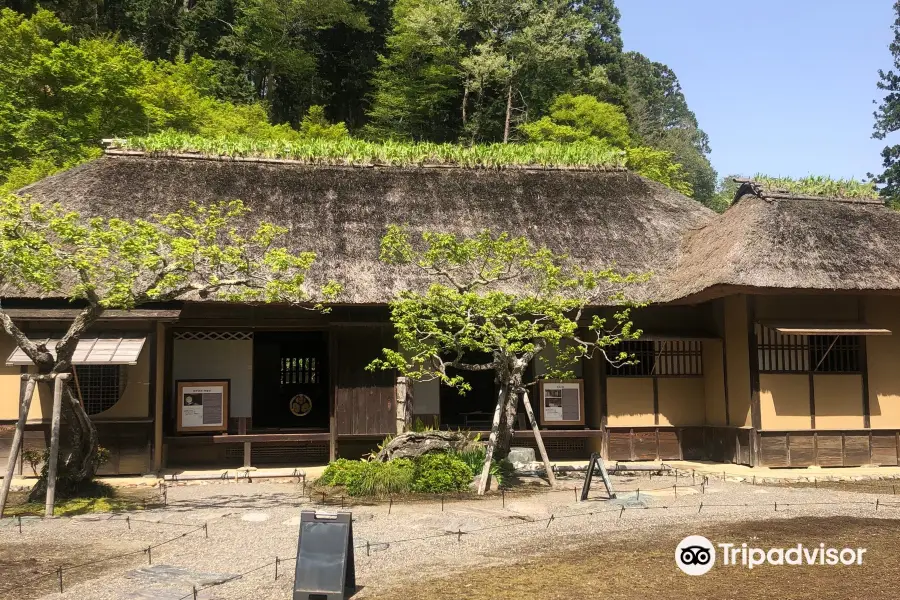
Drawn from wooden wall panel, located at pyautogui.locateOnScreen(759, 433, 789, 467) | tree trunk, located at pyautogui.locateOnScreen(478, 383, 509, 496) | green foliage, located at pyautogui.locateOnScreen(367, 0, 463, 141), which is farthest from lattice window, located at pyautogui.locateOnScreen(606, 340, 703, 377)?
green foliage, located at pyautogui.locateOnScreen(367, 0, 463, 141)

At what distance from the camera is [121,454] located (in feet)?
42.4

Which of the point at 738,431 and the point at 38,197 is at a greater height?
the point at 38,197

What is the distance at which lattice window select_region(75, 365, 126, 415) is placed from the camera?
513 inches

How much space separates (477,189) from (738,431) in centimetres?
724

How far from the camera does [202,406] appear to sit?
46.8ft

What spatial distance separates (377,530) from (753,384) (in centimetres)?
808

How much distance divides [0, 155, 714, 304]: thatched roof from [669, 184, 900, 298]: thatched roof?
0.99 meters

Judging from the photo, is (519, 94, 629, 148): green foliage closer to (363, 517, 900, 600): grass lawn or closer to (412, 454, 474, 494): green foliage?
(412, 454, 474, 494): green foliage

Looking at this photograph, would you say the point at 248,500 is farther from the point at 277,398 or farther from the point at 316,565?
the point at 277,398

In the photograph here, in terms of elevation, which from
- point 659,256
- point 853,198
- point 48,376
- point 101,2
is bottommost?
point 48,376

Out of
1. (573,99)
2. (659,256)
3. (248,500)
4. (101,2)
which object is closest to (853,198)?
(659,256)

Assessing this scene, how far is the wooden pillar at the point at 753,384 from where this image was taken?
13586 millimetres

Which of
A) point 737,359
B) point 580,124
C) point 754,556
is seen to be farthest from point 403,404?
point 580,124

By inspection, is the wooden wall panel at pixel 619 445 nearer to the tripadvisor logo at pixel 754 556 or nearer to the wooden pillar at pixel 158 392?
the tripadvisor logo at pixel 754 556
